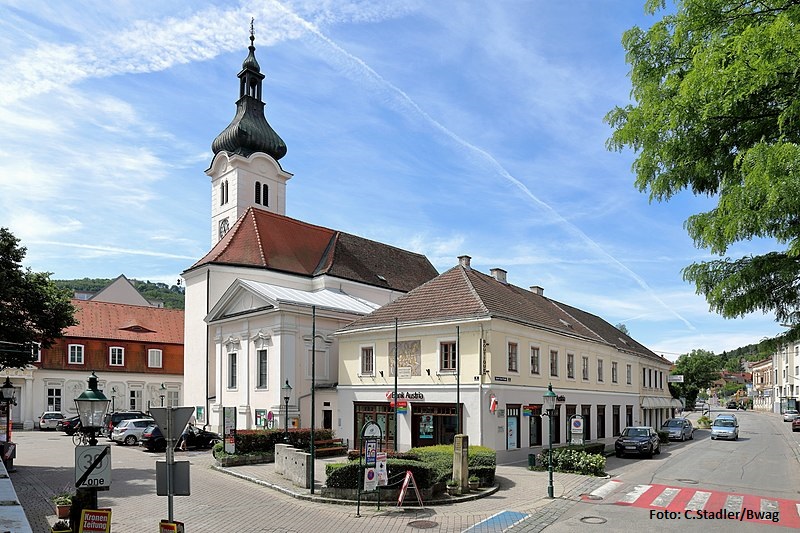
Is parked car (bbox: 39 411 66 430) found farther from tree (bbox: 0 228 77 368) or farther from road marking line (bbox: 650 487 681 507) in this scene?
road marking line (bbox: 650 487 681 507)

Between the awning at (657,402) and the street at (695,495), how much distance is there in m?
13.8

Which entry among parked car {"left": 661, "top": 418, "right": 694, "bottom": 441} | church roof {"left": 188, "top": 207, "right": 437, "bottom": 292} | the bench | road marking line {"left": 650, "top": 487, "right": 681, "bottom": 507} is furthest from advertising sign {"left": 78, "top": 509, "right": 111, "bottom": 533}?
parked car {"left": 661, "top": 418, "right": 694, "bottom": 441}

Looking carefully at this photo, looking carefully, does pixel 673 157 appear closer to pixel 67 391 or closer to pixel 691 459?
pixel 691 459

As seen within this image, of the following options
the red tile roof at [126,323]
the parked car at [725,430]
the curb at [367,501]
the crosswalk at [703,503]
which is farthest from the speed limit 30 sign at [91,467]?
the red tile roof at [126,323]

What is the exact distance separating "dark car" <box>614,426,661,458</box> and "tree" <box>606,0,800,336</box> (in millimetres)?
25175

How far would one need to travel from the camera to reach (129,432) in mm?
37812

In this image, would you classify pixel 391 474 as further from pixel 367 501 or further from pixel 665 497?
pixel 665 497

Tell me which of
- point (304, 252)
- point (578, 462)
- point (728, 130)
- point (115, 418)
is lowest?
point (115, 418)

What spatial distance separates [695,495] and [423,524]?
9.24m

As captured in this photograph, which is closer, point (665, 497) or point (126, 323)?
point (665, 497)

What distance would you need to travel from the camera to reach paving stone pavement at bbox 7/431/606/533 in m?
16.6

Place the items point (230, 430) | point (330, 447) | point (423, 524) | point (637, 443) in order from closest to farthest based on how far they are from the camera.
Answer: point (423, 524)
point (230, 430)
point (330, 447)
point (637, 443)

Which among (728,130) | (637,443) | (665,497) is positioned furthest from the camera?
(637,443)

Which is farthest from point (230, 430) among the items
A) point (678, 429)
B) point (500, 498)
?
point (678, 429)
